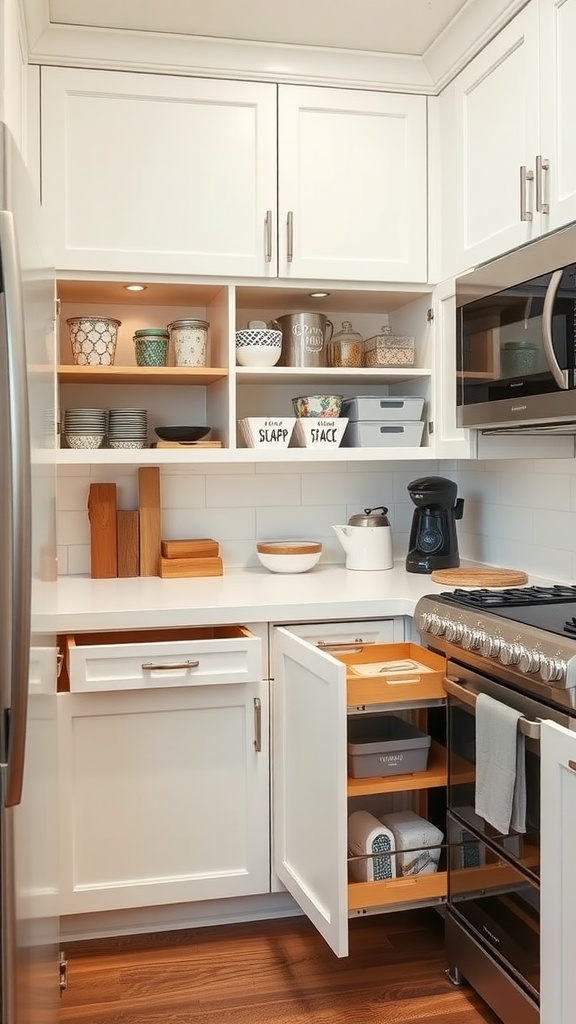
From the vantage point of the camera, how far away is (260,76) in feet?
8.61

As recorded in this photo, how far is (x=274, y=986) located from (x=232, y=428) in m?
1.45

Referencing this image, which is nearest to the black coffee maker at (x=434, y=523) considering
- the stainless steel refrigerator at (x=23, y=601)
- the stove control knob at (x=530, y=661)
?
the stove control knob at (x=530, y=661)

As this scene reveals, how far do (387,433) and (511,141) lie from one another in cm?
90

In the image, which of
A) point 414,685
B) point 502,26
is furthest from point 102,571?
point 502,26

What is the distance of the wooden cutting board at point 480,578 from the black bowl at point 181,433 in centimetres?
80

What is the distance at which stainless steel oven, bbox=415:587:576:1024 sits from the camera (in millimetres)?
1718

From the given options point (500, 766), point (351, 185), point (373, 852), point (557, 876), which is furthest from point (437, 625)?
point (351, 185)

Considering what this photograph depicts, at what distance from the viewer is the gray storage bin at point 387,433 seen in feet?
9.30

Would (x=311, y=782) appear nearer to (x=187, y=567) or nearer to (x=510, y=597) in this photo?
(x=510, y=597)

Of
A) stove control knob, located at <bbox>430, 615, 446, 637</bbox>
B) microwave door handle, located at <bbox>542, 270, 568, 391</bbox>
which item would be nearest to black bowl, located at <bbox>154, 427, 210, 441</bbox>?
stove control knob, located at <bbox>430, 615, 446, 637</bbox>

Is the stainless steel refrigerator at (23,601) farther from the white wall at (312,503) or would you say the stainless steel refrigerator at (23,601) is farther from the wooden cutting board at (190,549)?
the white wall at (312,503)

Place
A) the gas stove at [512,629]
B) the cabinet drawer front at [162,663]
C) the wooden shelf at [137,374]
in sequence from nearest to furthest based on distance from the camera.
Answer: the gas stove at [512,629] < the cabinet drawer front at [162,663] < the wooden shelf at [137,374]

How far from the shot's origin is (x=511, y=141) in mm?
2299

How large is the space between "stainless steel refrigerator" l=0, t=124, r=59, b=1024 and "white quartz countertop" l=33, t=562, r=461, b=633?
0.61 m
